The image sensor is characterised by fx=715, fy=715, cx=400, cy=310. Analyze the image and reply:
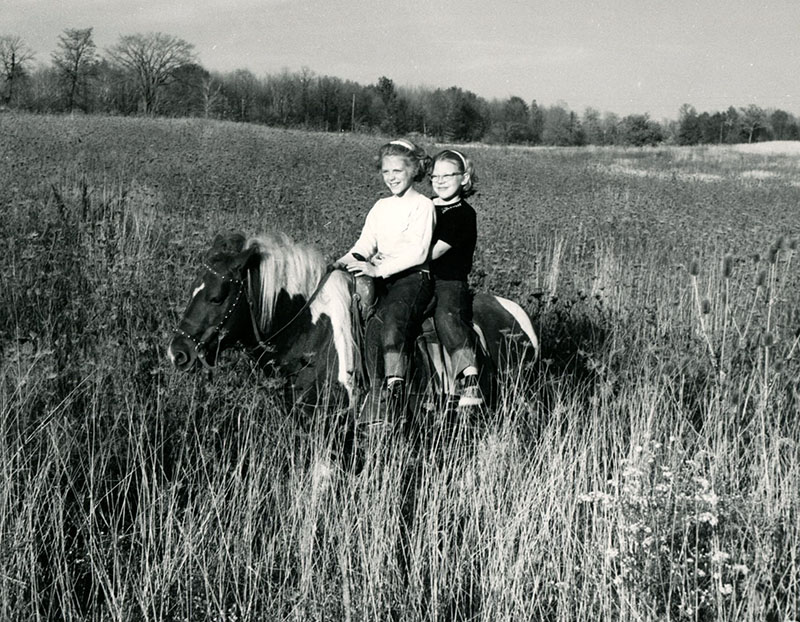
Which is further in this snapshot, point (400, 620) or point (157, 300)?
point (157, 300)

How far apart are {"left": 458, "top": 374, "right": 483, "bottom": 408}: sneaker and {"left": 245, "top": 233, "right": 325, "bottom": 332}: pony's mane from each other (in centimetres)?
105

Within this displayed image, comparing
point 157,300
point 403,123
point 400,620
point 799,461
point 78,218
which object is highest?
point 403,123

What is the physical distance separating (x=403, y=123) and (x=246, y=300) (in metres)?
88.7

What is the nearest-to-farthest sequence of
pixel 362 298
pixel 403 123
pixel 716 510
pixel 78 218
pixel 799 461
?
pixel 716 510
pixel 799 461
pixel 362 298
pixel 78 218
pixel 403 123

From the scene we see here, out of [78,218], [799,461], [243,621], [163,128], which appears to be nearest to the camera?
[243,621]

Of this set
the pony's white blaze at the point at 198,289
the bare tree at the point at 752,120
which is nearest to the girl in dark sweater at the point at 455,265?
the pony's white blaze at the point at 198,289

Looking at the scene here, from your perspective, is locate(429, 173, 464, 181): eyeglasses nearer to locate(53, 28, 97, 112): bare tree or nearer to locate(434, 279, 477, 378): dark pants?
locate(434, 279, 477, 378): dark pants

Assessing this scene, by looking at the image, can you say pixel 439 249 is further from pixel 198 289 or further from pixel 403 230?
pixel 198 289

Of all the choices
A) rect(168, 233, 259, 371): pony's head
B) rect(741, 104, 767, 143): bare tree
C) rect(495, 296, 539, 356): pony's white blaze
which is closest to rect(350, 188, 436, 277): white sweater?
rect(168, 233, 259, 371): pony's head

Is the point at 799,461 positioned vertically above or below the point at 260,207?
below

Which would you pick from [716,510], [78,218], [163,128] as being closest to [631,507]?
[716,510]

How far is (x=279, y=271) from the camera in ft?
12.5

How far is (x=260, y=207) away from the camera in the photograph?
12.9 meters

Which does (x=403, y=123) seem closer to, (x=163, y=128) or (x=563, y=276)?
(x=163, y=128)
